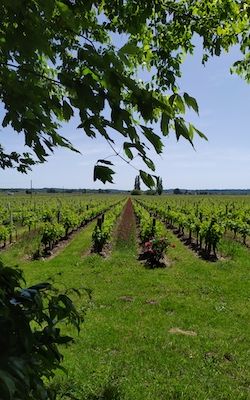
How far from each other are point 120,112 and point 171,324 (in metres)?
8.70

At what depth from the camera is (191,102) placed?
76.5 inches

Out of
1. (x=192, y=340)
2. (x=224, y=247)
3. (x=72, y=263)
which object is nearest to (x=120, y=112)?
(x=192, y=340)

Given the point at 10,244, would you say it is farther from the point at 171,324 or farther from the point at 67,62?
the point at 67,62

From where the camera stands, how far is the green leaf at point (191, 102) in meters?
1.93

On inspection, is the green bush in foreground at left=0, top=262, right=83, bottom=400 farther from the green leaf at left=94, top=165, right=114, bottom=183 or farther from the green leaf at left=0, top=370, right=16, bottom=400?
the green leaf at left=94, top=165, right=114, bottom=183

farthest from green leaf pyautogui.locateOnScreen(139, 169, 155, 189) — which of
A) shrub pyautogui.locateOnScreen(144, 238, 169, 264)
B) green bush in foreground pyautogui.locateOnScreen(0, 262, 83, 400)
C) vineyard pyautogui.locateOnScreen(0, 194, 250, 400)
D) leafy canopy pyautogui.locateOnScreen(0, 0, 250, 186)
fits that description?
shrub pyautogui.locateOnScreen(144, 238, 169, 264)

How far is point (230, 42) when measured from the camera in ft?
18.7

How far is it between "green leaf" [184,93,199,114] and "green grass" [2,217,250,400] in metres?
1.38

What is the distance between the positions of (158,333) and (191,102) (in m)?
8.07

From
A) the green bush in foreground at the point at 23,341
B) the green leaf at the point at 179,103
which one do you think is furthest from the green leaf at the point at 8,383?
the green leaf at the point at 179,103

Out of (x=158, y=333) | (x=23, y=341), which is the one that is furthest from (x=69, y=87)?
(x=158, y=333)

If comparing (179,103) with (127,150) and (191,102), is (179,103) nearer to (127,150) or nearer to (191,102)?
(191,102)

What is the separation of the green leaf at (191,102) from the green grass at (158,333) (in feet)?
4.52

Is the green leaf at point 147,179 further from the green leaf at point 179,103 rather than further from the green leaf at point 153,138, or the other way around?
the green leaf at point 179,103
